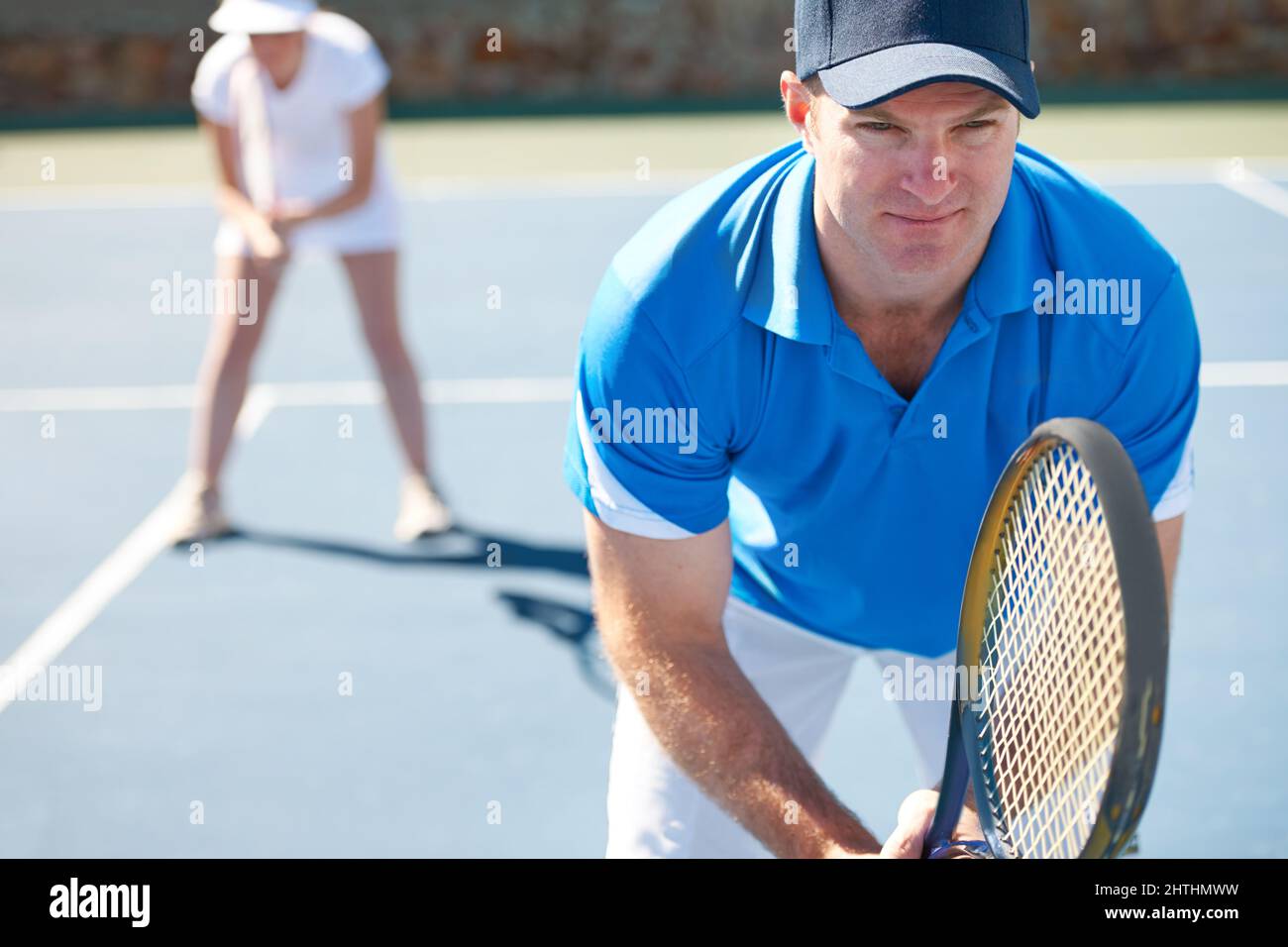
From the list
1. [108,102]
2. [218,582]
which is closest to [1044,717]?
[218,582]

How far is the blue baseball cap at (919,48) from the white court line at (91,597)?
3.30 m

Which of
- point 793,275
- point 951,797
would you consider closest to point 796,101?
point 793,275

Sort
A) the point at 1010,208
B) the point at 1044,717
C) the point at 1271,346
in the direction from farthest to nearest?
the point at 1271,346
the point at 1010,208
the point at 1044,717

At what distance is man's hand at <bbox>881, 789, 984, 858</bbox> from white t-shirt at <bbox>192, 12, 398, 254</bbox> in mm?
3684

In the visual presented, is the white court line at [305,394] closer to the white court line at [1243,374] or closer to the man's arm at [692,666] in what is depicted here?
the white court line at [1243,374]

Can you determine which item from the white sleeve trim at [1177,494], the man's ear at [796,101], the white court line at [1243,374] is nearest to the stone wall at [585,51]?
the white court line at [1243,374]

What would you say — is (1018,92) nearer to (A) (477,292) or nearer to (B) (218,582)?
(B) (218,582)

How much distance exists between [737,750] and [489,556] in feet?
9.66

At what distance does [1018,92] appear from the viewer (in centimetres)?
211

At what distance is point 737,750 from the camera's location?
2.43 metres

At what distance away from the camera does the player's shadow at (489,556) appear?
4.82m

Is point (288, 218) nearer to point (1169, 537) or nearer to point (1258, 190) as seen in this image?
point (1169, 537)
